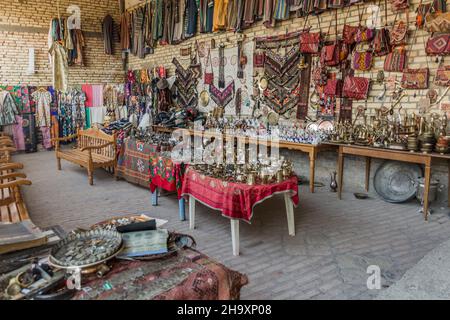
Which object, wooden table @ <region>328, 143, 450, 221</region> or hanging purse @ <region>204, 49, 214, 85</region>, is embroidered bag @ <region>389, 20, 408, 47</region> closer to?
wooden table @ <region>328, 143, 450, 221</region>

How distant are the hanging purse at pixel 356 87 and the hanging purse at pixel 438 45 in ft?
3.18

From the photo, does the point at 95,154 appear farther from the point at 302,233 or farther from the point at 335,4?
the point at 335,4

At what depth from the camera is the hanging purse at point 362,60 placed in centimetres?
539

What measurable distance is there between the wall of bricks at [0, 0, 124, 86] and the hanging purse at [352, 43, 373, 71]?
905 cm

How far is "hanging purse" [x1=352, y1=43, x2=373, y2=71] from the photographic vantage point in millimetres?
5387

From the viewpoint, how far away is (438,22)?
4.43 m

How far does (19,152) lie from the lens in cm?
1005

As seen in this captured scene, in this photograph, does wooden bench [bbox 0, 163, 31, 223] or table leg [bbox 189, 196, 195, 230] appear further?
table leg [bbox 189, 196, 195, 230]

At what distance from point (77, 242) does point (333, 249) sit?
96.9 inches

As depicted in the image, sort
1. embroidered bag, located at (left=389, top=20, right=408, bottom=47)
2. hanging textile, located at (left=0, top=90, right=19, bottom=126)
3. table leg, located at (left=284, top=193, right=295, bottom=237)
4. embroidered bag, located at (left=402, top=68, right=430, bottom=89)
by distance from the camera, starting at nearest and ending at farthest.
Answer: table leg, located at (left=284, top=193, right=295, bottom=237) < embroidered bag, located at (left=402, top=68, right=430, bottom=89) < embroidered bag, located at (left=389, top=20, right=408, bottom=47) < hanging textile, located at (left=0, top=90, right=19, bottom=126)

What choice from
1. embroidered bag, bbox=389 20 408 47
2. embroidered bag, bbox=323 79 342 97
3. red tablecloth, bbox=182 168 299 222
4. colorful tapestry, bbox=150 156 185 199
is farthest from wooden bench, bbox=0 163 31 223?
embroidered bag, bbox=389 20 408 47

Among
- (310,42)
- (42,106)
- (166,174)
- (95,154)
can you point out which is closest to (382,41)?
(310,42)

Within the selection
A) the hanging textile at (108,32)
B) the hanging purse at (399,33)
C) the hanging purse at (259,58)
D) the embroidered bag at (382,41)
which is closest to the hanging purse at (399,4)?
the hanging purse at (399,33)

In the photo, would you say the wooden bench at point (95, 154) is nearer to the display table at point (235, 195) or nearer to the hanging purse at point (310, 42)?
the display table at point (235, 195)
